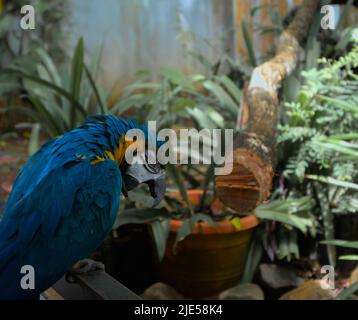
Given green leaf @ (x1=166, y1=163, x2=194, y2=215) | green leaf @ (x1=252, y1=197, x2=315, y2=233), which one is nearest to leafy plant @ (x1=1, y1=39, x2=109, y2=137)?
green leaf @ (x1=166, y1=163, x2=194, y2=215)

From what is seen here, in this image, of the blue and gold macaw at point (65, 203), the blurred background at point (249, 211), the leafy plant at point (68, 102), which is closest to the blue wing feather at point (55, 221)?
the blue and gold macaw at point (65, 203)

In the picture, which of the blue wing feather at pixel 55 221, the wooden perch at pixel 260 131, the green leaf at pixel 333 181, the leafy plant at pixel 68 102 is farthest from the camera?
the leafy plant at pixel 68 102

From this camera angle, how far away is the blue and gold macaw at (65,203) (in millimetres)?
577

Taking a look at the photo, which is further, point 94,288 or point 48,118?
point 48,118

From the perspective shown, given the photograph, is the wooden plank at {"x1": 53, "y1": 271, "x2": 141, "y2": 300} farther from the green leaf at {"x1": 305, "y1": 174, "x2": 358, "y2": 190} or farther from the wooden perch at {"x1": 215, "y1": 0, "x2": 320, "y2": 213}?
the green leaf at {"x1": 305, "y1": 174, "x2": 358, "y2": 190}

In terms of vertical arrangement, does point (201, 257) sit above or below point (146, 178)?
below

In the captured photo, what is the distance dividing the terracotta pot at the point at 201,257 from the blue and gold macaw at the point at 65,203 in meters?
0.56

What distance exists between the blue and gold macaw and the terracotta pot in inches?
22.1

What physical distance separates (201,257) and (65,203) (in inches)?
26.7

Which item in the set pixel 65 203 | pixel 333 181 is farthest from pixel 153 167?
pixel 333 181

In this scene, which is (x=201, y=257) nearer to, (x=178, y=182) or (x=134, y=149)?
(x=178, y=182)

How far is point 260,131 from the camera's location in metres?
1.00

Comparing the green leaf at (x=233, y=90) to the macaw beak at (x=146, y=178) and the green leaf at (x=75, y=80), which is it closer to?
the green leaf at (x=75, y=80)

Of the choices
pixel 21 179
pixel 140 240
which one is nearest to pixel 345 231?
pixel 140 240
